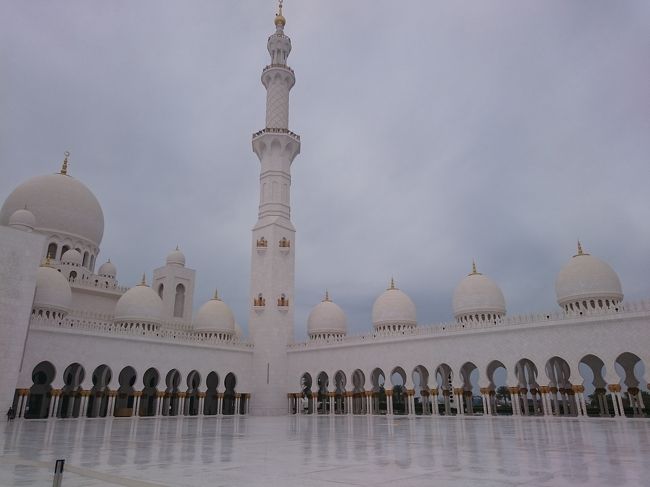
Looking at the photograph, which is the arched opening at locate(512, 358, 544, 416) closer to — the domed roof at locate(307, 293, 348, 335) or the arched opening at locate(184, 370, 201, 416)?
the domed roof at locate(307, 293, 348, 335)

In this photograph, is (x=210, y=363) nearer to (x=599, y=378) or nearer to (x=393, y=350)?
(x=393, y=350)

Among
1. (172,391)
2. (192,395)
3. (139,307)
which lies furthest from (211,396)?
(139,307)

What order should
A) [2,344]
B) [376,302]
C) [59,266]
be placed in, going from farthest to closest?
[376,302] < [59,266] < [2,344]

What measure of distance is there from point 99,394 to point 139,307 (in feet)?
17.5

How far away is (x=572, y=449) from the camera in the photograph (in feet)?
26.3

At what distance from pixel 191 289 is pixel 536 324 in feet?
81.3

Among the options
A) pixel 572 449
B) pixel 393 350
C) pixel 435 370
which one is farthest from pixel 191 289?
pixel 572 449

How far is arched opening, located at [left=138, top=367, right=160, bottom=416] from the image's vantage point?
2955 cm

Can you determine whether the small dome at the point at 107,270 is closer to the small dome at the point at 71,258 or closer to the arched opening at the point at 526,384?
the small dome at the point at 71,258

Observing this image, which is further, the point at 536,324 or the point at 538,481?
the point at 536,324

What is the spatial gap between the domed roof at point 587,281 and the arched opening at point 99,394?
959 inches

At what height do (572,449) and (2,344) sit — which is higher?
(2,344)

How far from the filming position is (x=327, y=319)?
33656 millimetres

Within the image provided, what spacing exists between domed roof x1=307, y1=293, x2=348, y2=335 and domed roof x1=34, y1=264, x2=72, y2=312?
15472 millimetres
